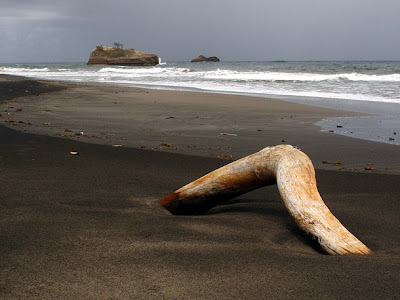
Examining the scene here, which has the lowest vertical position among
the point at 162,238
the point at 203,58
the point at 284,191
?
the point at 162,238

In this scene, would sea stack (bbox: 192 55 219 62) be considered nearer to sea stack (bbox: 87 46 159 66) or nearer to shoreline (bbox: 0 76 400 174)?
sea stack (bbox: 87 46 159 66)

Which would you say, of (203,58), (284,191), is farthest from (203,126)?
(203,58)

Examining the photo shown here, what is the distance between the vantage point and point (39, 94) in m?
13.6

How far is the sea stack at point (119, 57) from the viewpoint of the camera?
308ft

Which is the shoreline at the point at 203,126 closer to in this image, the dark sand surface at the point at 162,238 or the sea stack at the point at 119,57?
the dark sand surface at the point at 162,238

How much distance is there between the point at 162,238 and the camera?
2.45 meters

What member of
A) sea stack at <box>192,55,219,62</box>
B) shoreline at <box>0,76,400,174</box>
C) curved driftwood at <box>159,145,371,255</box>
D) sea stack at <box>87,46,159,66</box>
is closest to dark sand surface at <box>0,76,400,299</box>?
curved driftwood at <box>159,145,371,255</box>

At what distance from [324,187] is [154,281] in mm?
2535

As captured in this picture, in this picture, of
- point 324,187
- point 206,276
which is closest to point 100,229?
point 206,276

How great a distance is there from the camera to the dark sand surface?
184cm

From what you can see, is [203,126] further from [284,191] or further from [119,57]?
[119,57]

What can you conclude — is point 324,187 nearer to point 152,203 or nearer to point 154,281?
point 152,203

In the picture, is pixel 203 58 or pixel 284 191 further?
pixel 203 58

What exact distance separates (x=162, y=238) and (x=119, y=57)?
9674 cm
